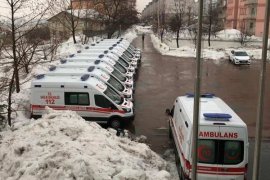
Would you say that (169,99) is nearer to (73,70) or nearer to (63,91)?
(73,70)

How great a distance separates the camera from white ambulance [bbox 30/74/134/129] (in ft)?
51.3

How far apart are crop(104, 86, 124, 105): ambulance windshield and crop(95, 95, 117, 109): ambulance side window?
335mm

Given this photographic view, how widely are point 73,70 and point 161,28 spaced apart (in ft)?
163

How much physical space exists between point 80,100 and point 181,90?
31.5 feet

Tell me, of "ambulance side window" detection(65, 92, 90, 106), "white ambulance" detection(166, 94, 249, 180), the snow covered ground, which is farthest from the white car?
"white ambulance" detection(166, 94, 249, 180)

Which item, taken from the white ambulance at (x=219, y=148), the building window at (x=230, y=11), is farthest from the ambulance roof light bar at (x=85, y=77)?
the building window at (x=230, y=11)

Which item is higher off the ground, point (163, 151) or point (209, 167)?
point (209, 167)

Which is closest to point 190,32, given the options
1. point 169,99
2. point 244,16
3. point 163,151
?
point 244,16

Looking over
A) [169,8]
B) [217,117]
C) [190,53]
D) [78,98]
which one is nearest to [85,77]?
[78,98]

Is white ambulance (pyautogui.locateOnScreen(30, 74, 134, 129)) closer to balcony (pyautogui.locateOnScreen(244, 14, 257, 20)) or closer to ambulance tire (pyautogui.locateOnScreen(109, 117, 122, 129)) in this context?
ambulance tire (pyautogui.locateOnScreen(109, 117, 122, 129))

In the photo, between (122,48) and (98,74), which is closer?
(98,74)

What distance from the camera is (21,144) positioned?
1008 centimetres

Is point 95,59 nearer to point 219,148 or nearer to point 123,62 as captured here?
point 123,62

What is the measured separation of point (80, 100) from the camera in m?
15.7
